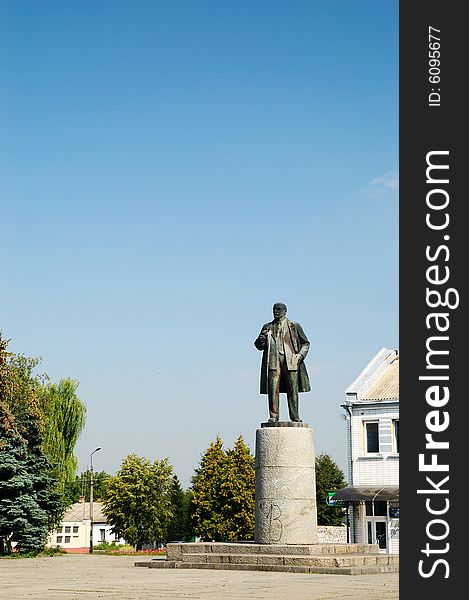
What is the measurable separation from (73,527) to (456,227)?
234 ft

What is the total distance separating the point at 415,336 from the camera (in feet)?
25.1

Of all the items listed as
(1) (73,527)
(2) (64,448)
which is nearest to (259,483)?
(2) (64,448)

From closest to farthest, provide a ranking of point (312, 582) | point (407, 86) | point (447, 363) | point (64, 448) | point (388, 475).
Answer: point (447, 363) < point (407, 86) < point (312, 582) < point (388, 475) < point (64, 448)

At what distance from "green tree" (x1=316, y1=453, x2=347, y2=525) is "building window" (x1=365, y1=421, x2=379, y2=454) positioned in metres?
11.6

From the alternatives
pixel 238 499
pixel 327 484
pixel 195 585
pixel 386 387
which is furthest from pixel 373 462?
pixel 195 585

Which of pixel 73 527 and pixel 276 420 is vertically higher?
pixel 276 420

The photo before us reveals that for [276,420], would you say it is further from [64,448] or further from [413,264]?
[64,448]

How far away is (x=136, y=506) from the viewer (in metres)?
46.8

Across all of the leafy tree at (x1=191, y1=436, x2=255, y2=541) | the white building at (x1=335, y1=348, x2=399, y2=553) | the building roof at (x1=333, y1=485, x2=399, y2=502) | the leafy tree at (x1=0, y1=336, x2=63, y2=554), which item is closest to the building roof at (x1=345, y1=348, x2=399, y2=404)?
the white building at (x1=335, y1=348, x2=399, y2=553)

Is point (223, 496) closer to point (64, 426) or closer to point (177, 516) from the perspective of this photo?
point (177, 516)

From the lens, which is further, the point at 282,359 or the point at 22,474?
the point at 22,474

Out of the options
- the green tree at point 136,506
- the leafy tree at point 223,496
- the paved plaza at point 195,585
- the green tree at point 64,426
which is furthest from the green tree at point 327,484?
the paved plaza at point 195,585

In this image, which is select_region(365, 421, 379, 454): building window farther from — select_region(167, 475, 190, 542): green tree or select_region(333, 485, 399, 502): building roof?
select_region(167, 475, 190, 542): green tree

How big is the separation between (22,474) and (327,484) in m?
28.6
